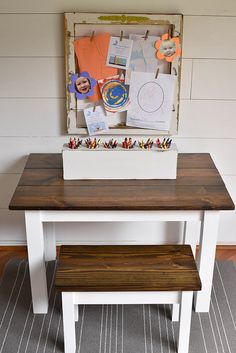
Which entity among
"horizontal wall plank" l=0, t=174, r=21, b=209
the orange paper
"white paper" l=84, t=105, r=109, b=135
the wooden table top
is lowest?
"horizontal wall plank" l=0, t=174, r=21, b=209

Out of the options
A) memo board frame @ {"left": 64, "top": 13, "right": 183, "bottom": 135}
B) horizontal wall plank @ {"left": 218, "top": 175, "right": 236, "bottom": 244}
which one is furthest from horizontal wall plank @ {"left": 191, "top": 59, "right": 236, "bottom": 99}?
horizontal wall plank @ {"left": 218, "top": 175, "right": 236, "bottom": 244}

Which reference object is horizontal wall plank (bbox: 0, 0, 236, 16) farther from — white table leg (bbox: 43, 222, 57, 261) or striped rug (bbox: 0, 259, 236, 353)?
striped rug (bbox: 0, 259, 236, 353)

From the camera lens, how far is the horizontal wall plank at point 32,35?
236cm

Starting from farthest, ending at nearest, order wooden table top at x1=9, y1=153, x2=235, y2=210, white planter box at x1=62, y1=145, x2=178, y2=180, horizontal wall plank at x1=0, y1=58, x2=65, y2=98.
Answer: horizontal wall plank at x1=0, y1=58, x2=65, y2=98, white planter box at x1=62, y1=145, x2=178, y2=180, wooden table top at x1=9, y1=153, x2=235, y2=210

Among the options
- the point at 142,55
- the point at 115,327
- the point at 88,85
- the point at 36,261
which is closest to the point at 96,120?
the point at 88,85

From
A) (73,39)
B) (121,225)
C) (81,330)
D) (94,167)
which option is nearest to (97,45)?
(73,39)

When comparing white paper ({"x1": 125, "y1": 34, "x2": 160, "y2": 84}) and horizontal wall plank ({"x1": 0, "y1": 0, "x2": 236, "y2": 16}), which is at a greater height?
horizontal wall plank ({"x1": 0, "y1": 0, "x2": 236, "y2": 16})

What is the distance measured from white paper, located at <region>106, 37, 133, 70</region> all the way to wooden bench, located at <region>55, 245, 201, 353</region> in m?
0.94

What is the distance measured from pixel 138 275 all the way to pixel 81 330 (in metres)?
0.45

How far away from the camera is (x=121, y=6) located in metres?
2.34

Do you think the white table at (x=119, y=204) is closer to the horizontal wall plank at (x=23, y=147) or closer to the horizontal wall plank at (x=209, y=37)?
the horizontal wall plank at (x=23, y=147)

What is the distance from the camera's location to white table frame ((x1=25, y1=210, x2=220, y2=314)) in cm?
208

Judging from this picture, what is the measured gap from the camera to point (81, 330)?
219 centimetres

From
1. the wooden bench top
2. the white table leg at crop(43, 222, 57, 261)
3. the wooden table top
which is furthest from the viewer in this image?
the white table leg at crop(43, 222, 57, 261)
